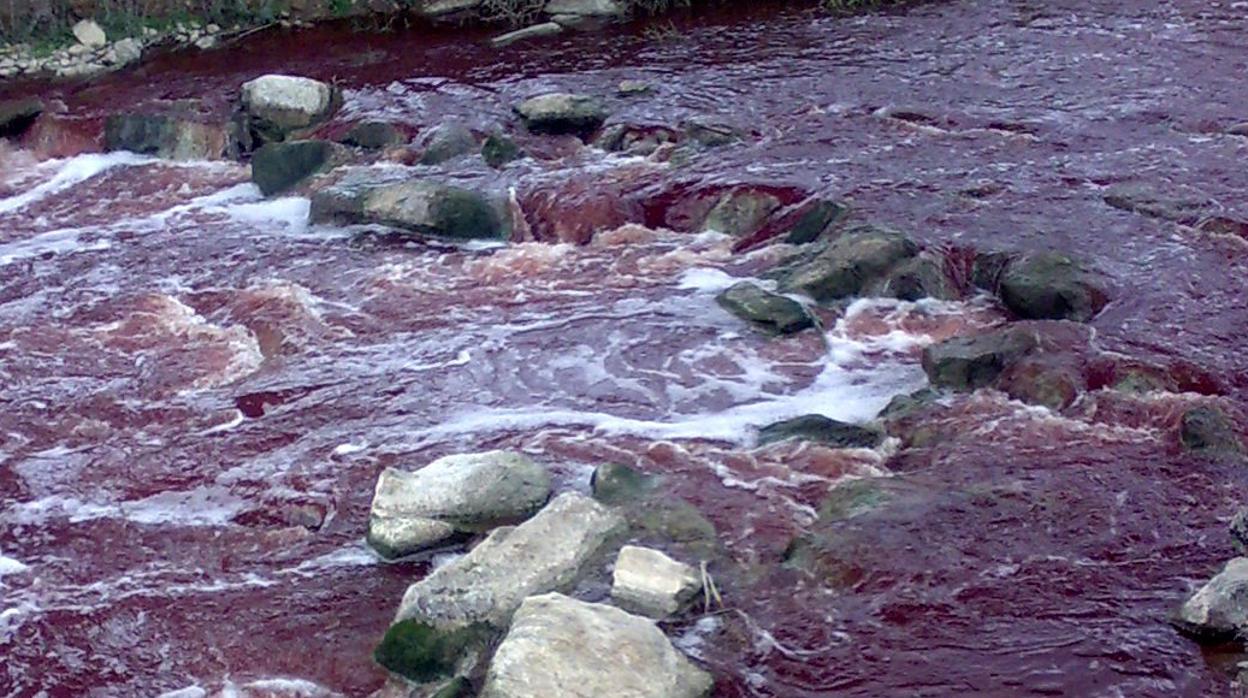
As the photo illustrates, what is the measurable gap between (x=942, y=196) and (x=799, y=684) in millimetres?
4568

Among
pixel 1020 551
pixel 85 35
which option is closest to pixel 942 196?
pixel 1020 551

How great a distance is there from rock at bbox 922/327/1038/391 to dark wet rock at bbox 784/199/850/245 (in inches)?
70.2

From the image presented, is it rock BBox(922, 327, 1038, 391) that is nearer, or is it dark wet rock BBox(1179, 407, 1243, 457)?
dark wet rock BBox(1179, 407, 1243, 457)

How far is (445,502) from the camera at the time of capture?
20.0ft

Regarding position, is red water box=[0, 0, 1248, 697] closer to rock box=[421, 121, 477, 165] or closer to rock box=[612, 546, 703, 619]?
rock box=[612, 546, 703, 619]

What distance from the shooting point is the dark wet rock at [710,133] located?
403 inches

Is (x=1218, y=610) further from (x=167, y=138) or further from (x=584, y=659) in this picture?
(x=167, y=138)

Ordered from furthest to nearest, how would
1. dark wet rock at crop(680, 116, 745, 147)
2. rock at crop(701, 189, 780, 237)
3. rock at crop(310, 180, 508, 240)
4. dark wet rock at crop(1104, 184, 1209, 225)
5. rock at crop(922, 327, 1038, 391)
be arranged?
1. dark wet rock at crop(680, 116, 745, 147)
2. rock at crop(310, 180, 508, 240)
3. rock at crop(701, 189, 780, 237)
4. dark wet rock at crop(1104, 184, 1209, 225)
5. rock at crop(922, 327, 1038, 391)

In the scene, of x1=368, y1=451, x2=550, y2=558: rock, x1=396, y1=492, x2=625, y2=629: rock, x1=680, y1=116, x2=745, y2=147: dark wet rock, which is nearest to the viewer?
x1=396, y1=492, x2=625, y2=629: rock

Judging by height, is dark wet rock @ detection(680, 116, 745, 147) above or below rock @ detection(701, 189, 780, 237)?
above

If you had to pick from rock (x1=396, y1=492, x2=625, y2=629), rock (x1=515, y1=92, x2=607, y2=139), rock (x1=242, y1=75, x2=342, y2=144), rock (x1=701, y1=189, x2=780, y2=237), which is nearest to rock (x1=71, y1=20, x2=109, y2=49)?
rock (x1=242, y1=75, x2=342, y2=144)

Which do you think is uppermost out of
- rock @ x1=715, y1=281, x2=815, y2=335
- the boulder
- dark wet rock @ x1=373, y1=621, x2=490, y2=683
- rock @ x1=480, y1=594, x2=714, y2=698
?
the boulder

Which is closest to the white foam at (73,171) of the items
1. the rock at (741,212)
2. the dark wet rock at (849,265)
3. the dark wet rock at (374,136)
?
the dark wet rock at (374,136)

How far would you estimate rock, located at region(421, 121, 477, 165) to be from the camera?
416 inches
